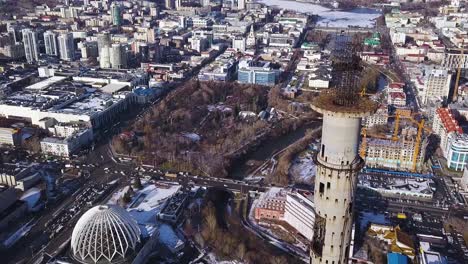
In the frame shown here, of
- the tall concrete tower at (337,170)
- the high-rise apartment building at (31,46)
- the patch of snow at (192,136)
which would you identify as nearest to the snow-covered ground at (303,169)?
the patch of snow at (192,136)

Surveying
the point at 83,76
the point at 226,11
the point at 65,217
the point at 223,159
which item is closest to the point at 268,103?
the point at 223,159

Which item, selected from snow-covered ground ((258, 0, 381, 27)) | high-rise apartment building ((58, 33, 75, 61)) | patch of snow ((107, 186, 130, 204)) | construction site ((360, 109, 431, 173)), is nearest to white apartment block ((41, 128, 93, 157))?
patch of snow ((107, 186, 130, 204))

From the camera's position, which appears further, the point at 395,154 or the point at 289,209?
the point at 395,154

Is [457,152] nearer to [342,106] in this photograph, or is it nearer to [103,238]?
[103,238]

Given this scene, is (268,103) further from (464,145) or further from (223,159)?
(464,145)

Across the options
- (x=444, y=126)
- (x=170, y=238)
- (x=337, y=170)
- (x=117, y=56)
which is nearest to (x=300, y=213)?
(x=170, y=238)

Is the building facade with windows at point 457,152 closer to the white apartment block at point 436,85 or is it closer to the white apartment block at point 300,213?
the white apartment block at point 300,213

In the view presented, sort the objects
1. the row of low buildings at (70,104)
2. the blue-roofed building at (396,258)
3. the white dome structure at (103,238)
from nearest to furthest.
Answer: the white dome structure at (103,238) → the blue-roofed building at (396,258) → the row of low buildings at (70,104)
